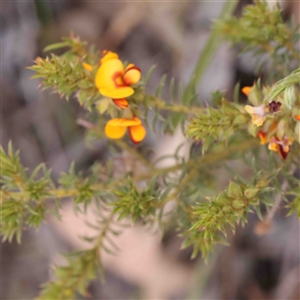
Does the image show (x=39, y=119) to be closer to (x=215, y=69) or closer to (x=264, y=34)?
(x=215, y=69)

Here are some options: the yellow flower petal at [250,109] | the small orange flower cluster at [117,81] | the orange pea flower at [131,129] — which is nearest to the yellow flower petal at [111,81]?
the small orange flower cluster at [117,81]

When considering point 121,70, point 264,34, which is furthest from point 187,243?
point 264,34

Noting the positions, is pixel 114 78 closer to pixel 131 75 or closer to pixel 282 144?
pixel 131 75

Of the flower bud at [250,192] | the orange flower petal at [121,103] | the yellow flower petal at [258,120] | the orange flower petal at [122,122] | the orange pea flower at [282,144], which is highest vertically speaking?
the orange flower petal at [121,103]

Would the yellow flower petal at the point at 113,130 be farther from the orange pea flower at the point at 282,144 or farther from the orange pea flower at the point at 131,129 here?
the orange pea flower at the point at 282,144

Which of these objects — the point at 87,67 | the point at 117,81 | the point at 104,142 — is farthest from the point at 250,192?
the point at 104,142
